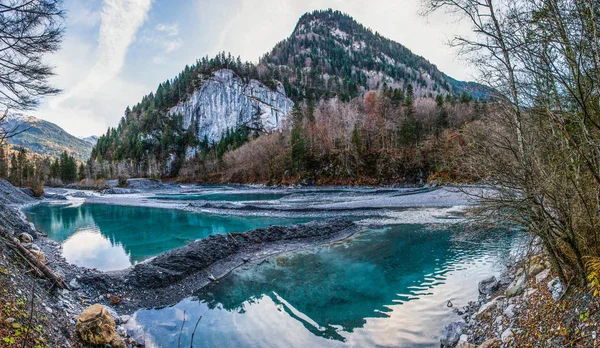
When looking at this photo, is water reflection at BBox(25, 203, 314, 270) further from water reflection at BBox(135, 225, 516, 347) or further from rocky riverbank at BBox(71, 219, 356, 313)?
water reflection at BBox(135, 225, 516, 347)

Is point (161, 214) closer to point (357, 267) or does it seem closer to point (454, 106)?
point (357, 267)

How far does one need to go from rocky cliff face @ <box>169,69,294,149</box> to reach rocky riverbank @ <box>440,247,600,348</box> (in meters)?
124

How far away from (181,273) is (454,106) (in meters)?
68.2

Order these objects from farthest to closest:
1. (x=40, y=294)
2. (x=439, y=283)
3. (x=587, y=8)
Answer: (x=439, y=283)
(x=40, y=294)
(x=587, y=8)

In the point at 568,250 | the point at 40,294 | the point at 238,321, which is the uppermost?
the point at 568,250

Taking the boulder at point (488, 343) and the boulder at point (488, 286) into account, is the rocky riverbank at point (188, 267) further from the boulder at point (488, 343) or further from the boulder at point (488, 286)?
the boulder at point (488, 343)

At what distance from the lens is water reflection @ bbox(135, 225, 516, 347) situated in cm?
747

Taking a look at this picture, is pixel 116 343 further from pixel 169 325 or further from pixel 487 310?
pixel 487 310

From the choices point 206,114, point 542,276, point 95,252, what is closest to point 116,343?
point 542,276

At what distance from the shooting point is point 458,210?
80.6 ft

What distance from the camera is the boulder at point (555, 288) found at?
5.04 m

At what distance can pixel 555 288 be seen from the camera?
5.34 m

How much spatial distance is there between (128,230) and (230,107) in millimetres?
113702

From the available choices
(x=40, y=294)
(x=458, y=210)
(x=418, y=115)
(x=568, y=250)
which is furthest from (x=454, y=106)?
(x=40, y=294)
